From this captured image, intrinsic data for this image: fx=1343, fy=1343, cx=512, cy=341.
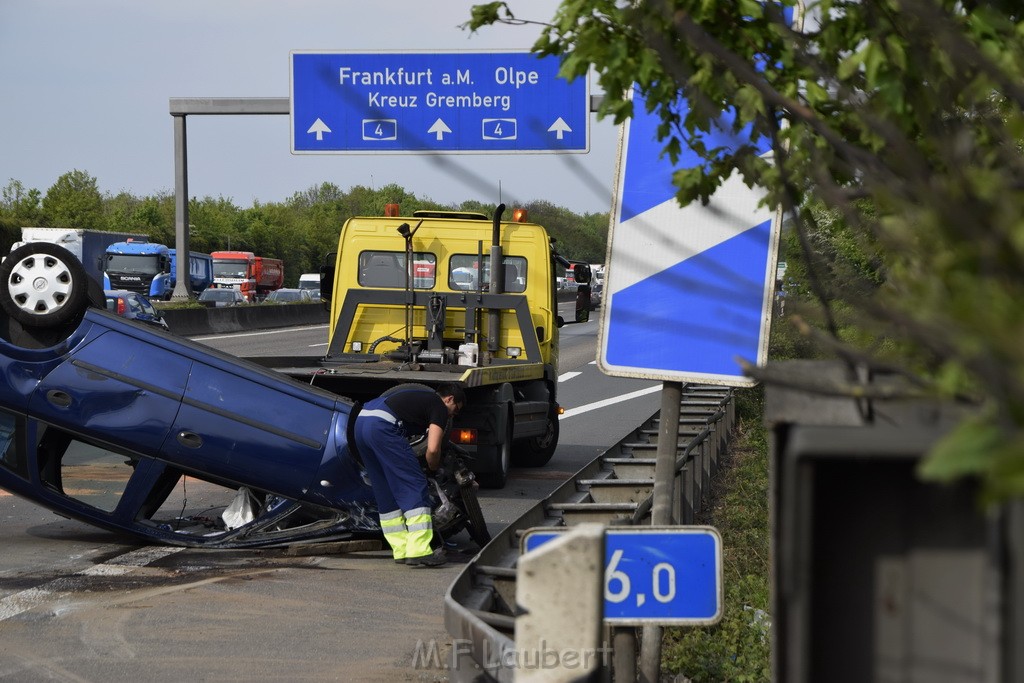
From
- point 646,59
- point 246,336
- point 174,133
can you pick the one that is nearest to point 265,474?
point 646,59

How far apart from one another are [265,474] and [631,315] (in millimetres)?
5121

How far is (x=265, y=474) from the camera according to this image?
8.99 meters

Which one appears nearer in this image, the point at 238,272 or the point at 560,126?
the point at 560,126

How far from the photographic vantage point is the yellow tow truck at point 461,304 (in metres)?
13.0

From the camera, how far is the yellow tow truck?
42.8 ft

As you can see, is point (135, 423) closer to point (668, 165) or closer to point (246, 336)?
point (668, 165)

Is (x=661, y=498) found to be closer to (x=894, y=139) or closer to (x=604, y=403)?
(x=894, y=139)

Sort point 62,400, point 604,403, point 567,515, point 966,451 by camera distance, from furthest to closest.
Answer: point 604,403 < point 62,400 < point 567,515 < point 966,451

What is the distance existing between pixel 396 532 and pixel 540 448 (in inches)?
212

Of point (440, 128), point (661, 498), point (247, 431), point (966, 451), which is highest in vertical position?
point (440, 128)

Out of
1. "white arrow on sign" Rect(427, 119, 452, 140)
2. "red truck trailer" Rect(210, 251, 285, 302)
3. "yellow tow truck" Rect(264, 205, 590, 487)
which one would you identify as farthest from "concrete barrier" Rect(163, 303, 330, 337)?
"yellow tow truck" Rect(264, 205, 590, 487)

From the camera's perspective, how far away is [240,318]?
139 feet

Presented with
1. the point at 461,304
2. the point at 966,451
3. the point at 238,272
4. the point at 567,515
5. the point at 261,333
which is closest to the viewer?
the point at 966,451

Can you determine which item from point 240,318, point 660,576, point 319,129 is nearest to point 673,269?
point 660,576
